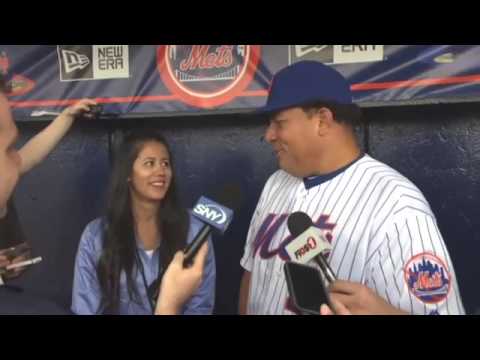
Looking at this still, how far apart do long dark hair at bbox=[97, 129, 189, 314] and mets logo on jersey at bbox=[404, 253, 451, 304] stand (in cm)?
93

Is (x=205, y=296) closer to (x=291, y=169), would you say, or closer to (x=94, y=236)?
(x=94, y=236)

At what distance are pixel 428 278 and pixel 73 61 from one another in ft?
A: 5.90

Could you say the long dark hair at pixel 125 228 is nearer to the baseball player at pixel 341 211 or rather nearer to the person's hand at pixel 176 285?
the baseball player at pixel 341 211

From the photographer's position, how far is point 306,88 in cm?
175

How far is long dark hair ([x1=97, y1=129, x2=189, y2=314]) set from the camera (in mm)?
2023

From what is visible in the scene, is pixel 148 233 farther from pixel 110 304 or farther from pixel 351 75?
pixel 351 75

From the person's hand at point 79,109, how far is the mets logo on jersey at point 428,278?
1.56 metres

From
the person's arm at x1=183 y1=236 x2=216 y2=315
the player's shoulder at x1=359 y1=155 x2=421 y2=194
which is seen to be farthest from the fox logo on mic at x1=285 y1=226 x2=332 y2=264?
the person's arm at x1=183 y1=236 x2=216 y2=315

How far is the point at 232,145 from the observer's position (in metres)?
2.61

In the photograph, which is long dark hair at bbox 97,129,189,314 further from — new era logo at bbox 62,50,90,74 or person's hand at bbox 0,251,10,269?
new era logo at bbox 62,50,90,74

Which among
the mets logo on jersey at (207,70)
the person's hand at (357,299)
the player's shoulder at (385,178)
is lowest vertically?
the person's hand at (357,299)

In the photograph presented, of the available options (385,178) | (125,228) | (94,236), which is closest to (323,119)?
(385,178)

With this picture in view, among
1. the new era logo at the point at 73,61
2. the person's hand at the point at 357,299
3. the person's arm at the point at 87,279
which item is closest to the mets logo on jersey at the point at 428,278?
the person's hand at the point at 357,299

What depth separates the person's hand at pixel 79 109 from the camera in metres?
2.39
